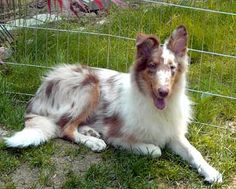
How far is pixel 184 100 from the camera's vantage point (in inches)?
171

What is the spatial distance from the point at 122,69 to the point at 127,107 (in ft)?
3.08

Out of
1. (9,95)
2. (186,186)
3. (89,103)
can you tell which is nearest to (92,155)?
(89,103)

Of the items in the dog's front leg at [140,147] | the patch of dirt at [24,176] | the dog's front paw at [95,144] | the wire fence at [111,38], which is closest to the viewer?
the patch of dirt at [24,176]

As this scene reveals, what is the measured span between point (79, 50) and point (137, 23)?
2.39 ft

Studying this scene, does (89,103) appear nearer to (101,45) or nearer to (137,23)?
(101,45)

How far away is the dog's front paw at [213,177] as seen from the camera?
3.90 metres

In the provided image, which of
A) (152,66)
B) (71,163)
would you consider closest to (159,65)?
(152,66)

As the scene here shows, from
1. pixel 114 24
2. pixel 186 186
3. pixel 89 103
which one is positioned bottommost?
pixel 186 186

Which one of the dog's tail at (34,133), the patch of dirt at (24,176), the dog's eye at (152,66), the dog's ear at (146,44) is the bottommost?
the patch of dirt at (24,176)

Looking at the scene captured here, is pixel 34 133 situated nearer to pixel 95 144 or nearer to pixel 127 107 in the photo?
pixel 95 144

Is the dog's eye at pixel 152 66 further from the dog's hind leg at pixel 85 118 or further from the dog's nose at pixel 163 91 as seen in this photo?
the dog's hind leg at pixel 85 118

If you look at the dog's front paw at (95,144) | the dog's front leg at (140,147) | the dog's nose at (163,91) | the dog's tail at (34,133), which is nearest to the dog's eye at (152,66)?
the dog's nose at (163,91)

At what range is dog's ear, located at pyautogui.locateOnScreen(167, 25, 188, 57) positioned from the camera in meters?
4.06

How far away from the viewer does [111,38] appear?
213 inches
